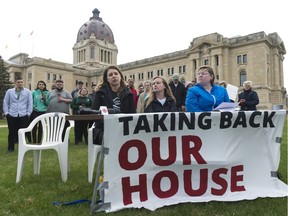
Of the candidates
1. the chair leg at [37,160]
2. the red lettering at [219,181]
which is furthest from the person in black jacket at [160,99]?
the chair leg at [37,160]

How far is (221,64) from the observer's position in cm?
5522

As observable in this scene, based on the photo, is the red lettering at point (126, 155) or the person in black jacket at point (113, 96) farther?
the person in black jacket at point (113, 96)

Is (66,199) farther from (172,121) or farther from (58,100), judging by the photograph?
(58,100)

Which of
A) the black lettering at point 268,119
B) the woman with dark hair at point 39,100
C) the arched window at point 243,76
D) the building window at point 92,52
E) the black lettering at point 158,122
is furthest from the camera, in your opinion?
the building window at point 92,52

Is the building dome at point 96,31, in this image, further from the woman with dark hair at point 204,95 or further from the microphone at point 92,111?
the microphone at point 92,111

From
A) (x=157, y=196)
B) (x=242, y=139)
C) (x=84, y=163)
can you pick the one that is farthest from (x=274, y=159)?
(x=84, y=163)

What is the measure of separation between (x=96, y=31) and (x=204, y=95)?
100 metres

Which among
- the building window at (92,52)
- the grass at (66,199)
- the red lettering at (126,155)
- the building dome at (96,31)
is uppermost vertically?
the building dome at (96,31)

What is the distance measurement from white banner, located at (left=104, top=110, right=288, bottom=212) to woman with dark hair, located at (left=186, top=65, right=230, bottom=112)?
87 centimetres

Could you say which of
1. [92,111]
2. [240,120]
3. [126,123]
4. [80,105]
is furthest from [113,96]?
[80,105]

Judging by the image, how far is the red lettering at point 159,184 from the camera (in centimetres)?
322

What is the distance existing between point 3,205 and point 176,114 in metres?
2.38

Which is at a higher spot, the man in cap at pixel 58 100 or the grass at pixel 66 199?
the man in cap at pixel 58 100

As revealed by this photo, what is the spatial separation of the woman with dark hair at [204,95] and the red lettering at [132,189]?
1.52 meters
